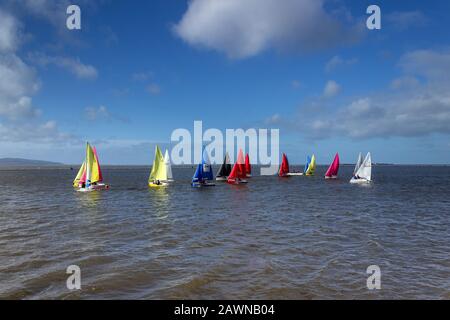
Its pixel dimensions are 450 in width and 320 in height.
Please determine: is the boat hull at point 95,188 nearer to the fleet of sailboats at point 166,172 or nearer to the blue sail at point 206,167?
the fleet of sailboats at point 166,172

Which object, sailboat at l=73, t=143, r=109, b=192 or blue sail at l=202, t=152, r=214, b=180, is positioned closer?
sailboat at l=73, t=143, r=109, b=192

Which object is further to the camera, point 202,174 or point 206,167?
point 206,167

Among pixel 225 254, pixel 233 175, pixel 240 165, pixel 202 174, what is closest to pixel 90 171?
pixel 202 174

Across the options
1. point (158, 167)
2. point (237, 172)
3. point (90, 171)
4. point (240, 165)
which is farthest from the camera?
point (240, 165)

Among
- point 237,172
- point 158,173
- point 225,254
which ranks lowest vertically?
point 225,254

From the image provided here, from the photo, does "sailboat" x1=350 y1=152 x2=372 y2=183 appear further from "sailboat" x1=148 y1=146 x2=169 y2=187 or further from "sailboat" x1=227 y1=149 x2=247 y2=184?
"sailboat" x1=148 y1=146 x2=169 y2=187

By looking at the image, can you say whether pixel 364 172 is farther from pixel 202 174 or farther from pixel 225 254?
pixel 225 254

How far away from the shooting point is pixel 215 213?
112 ft
